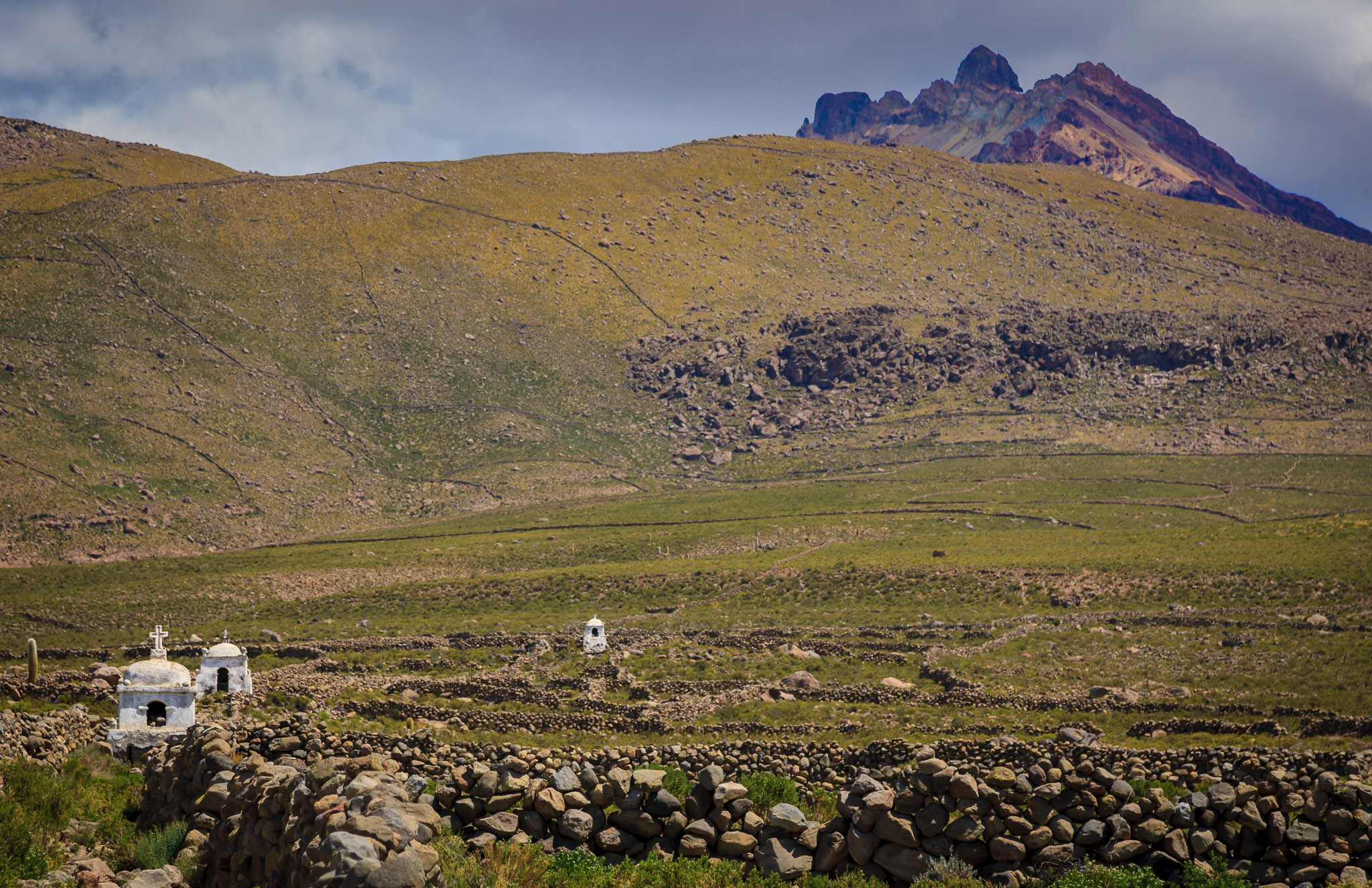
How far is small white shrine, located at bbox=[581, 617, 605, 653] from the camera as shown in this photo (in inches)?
1636

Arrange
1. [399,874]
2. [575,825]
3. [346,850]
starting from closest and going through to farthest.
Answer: [399,874] → [346,850] → [575,825]

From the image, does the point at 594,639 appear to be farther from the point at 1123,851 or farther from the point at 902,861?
the point at 1123,851

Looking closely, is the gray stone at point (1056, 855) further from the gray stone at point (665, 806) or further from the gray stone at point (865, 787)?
the gray stone at point (665, 806)

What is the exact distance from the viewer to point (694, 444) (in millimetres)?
111438

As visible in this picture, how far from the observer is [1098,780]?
10203 millimetres

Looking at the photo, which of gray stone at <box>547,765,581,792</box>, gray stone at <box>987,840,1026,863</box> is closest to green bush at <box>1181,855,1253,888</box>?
gray stone at <box>987,840,1026,863</box>

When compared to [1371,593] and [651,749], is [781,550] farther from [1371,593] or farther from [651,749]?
[651,749]

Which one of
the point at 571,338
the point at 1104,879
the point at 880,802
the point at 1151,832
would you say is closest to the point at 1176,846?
the point at 1151,832

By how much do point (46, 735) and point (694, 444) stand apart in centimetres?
9411

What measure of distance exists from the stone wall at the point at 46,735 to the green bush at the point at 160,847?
624 centimetres

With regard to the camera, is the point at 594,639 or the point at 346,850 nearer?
the point at 346,850

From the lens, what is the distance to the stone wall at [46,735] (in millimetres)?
17156

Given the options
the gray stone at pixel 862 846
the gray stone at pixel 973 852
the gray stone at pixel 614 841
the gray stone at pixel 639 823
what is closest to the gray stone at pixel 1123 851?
the gray stone at pixel 973 852

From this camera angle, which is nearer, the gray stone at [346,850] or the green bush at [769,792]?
the gray stone at [346,850]
